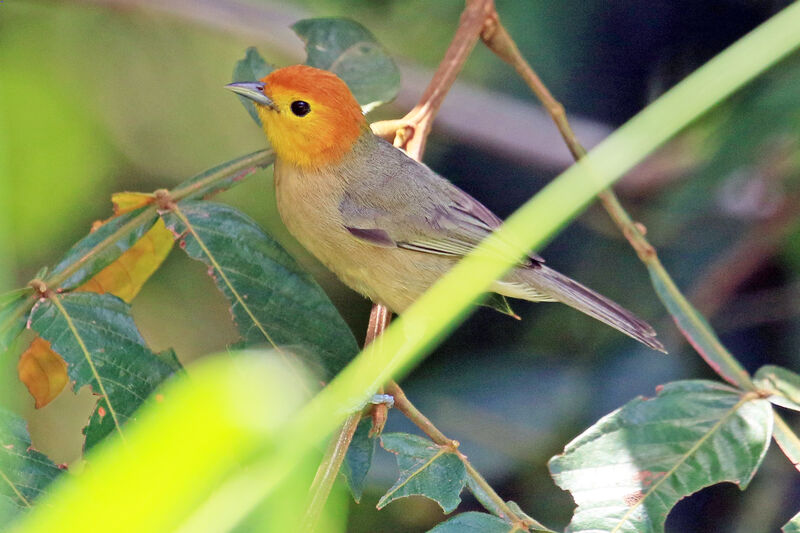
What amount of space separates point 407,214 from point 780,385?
1164mm

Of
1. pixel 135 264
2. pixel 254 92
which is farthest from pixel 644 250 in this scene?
pixel 135 264

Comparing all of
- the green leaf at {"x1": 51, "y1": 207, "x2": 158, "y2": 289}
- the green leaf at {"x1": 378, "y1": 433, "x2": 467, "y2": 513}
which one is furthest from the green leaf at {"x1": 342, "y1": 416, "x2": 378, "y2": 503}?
the green leaf at {"x1": 51, "y1": 207, "x2": 158, "y2": 289}

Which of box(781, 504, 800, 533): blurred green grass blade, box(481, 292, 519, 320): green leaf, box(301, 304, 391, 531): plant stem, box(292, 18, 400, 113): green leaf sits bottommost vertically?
box(781, 504, 800, 533): blurred green grass blade

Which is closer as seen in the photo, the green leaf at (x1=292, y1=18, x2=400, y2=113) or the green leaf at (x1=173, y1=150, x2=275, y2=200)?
the green leaf at (x1=173, y1=150, x2=275, y2=200)

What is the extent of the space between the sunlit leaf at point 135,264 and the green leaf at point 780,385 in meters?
1.60

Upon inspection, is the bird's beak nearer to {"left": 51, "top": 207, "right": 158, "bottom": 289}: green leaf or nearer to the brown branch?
the brown branch

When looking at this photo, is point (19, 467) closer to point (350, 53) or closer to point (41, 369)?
point (41, 369)

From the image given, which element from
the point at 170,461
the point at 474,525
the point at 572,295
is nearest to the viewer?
the point at 170,461

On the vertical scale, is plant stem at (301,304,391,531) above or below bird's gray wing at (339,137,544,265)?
below

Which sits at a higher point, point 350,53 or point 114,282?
point 350,53

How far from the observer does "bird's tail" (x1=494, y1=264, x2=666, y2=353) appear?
2428 millimetres

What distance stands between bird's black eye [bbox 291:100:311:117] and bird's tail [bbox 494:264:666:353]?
31.7 inches

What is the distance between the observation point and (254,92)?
98.1 inches

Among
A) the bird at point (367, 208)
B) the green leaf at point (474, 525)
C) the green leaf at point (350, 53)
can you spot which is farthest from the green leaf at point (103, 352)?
the green leaf at point (350, 53)
